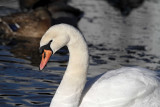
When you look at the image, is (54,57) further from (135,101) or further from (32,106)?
(135,101)

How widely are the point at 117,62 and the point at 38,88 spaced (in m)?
2.69

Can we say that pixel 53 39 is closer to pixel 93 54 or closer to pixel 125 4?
pixel 93 54

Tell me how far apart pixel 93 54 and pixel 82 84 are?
4543 millimetres

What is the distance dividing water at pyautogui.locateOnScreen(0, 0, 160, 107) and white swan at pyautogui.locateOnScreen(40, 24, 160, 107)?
3.60 feet

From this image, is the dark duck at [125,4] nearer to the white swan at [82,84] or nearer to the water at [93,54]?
the water at [93,54]

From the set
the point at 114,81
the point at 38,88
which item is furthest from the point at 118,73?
the point at 38,88

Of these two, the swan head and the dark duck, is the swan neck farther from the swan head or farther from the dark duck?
the dark duck

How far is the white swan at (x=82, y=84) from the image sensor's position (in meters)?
5.21

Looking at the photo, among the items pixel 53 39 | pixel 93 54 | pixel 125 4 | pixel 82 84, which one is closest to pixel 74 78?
pixel 82 84

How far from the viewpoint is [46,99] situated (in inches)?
261

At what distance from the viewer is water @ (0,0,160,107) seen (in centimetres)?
694

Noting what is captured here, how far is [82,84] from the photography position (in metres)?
5.39

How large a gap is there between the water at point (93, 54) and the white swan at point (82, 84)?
1097 mm

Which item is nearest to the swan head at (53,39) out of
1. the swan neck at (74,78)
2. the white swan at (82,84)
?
the white swan at (82,84)
